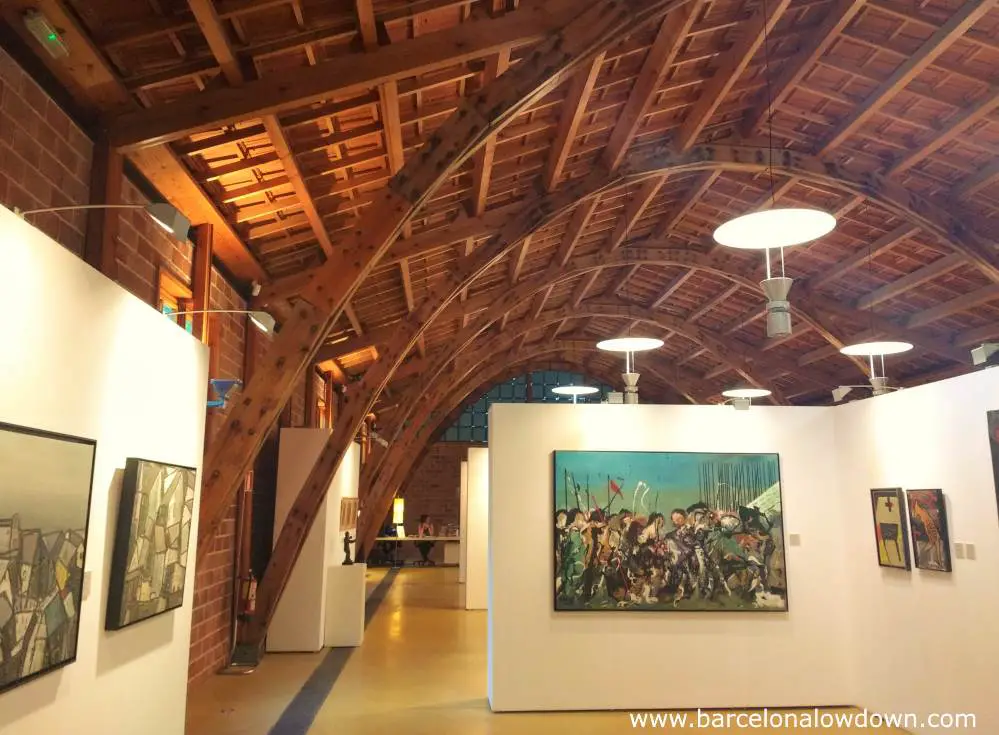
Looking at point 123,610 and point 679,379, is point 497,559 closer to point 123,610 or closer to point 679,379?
point 123,610

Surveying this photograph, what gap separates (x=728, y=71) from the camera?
6.59 metres

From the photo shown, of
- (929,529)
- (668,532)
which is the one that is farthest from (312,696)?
(929,529)

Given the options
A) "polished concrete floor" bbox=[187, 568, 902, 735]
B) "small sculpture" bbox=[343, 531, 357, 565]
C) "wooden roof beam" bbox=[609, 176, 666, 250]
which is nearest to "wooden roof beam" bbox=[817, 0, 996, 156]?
"wooden roof beam" bbox=[609, 176, 666, 250]

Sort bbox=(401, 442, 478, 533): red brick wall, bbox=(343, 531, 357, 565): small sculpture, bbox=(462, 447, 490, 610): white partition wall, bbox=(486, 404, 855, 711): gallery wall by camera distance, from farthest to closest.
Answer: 1. bbox=(401, 442, 478, 533): red brick wall
2. bbox=(462, 447, 490, 610): white partition wall
3. bbox=(343, 531, 357, 565): small sculpture
4. bbox=(486, 404, 855, 711): gallery wall

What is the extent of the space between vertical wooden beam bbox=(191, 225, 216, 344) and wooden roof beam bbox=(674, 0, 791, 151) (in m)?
4.73

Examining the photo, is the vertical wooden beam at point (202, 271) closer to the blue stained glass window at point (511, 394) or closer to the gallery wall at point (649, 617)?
the gallery wall at point (649, 617)

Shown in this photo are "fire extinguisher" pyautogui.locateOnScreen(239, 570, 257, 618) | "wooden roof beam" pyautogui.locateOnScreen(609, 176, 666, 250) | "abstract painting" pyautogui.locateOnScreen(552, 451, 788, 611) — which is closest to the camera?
"abstract painting" pyautogui.locateOnScreen(552, 451, 788, 611)

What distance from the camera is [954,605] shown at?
558 centimetres

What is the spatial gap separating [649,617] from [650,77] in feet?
16.0

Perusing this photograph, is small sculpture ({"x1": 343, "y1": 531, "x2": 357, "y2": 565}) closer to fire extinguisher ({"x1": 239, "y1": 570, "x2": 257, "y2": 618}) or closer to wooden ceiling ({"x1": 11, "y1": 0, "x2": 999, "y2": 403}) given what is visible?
fire extinguisher ({"x1": 239, "y1": 570, "x2": 257, "y2": 618})

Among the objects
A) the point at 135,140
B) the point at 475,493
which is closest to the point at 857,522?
the point at 135,140

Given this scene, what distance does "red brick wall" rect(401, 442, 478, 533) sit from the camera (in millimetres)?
22531

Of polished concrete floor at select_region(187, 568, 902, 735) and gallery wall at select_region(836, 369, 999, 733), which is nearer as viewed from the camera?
gallery wall at select_region(836, 369, 999, 733)

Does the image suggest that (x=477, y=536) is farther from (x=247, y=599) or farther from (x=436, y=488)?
(x=436, y=488)
